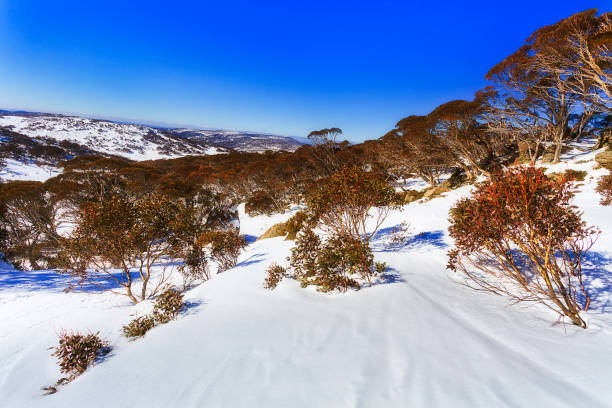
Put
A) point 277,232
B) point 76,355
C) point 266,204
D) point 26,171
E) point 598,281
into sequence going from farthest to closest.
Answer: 1. point 26,171
2. point 266,204
3. point 277,232
4. point 598,281
5. point 76,355

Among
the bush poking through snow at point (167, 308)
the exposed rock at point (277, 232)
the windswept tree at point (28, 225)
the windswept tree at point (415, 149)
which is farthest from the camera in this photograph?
the windswept tree at point (415, 149)

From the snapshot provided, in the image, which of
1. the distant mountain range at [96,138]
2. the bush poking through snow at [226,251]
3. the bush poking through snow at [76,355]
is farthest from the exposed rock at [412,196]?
the distant mountain range at [96,138]

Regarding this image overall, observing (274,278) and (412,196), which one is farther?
(412,196)

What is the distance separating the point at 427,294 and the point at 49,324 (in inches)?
455

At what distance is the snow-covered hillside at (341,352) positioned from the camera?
287 centimetres

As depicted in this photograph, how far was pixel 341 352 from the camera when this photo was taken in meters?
3.78

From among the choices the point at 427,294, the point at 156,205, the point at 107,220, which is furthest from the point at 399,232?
the point at 107,220

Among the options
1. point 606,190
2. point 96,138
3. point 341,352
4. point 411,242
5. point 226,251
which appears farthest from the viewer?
point 96,138

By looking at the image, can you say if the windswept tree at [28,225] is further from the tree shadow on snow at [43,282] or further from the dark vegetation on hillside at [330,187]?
the tree shadow on snow at [43,282]

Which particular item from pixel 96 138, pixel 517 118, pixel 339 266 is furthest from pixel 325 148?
pixel 96 138

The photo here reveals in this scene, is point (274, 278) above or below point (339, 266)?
below

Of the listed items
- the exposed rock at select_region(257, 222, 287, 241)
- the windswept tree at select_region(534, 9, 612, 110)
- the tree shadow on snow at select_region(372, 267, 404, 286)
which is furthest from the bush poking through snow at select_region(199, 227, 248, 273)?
the windswept tree at select_region(534, 9, 612, 110)

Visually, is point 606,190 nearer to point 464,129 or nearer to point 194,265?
point 464,129

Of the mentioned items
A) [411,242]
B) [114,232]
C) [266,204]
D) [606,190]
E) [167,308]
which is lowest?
[266,204]
